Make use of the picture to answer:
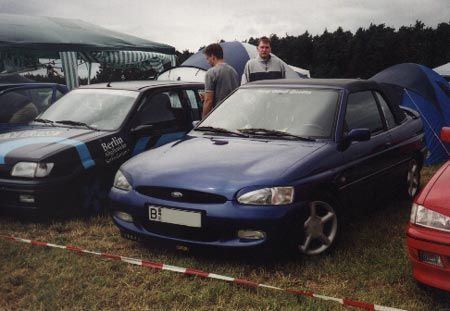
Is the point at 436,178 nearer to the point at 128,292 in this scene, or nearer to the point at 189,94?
the point at 128,292

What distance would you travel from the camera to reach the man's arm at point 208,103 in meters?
6.45

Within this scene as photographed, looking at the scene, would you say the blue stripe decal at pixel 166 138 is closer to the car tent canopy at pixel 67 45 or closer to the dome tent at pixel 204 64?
the car tent canopy at pixel 67 45

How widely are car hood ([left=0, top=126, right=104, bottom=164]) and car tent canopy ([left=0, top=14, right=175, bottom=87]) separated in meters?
7.76

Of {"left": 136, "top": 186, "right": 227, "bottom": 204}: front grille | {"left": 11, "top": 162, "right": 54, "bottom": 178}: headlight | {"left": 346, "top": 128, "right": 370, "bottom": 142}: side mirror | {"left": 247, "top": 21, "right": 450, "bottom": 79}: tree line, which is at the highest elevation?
{"left": 346, "top": 128, "right": 370, "bottom": 142}: side mirror

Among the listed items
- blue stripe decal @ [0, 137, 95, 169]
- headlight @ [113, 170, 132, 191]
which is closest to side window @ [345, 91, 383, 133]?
headlight @ [113, 170, 132, 191]

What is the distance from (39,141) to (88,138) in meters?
0.49

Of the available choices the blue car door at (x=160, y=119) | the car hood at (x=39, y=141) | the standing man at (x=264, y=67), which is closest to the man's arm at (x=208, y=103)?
the blue car door at (x=160, y=119)

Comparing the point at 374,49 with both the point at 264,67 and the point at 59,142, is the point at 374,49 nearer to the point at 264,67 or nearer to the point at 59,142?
the point at 264,67

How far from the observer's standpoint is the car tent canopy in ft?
42.6

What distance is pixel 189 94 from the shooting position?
647 centimetres

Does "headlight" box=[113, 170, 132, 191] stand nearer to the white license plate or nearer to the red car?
the white license plate

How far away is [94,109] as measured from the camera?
19.0ft

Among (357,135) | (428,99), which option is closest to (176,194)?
(357,135)

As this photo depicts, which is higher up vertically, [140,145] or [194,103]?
[194,103]
